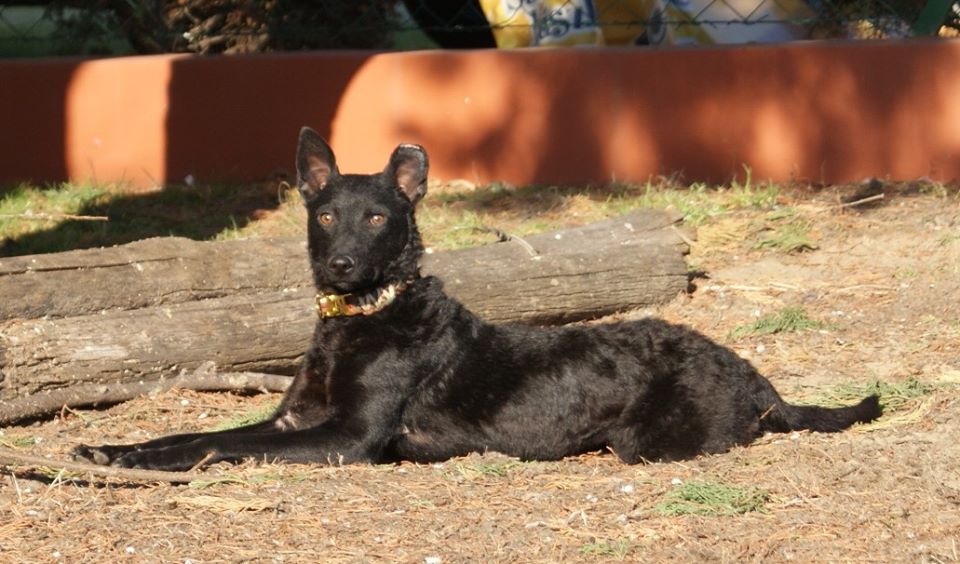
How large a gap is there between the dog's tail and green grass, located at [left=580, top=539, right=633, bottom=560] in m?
1.48

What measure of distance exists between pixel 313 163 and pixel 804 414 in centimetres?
227

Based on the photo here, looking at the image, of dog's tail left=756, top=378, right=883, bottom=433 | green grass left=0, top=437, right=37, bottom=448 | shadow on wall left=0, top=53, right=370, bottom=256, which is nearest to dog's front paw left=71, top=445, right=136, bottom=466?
green grass left=0, top=437, right=37, bottom=448

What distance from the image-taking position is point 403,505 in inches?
176

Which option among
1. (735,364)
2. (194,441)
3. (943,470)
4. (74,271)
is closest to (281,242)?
(74,271)

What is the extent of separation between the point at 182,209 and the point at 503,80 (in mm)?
2402

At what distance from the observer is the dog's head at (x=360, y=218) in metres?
5.24

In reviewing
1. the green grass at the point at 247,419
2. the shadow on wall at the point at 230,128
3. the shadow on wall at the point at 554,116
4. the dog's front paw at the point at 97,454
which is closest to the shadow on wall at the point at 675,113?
the shadow on wall at the point at 554,116

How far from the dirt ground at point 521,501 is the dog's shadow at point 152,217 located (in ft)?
9.10

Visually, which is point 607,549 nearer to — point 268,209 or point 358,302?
point 358,302

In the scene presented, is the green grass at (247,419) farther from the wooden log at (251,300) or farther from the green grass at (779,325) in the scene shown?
the green grass at (779,325)

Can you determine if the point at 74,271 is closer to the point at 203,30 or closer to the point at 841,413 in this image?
the point at 841,413

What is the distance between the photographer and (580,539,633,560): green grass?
159 inches

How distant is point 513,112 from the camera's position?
923 cm

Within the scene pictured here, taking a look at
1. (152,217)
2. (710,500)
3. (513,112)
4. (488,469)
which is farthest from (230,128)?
(710,500)
